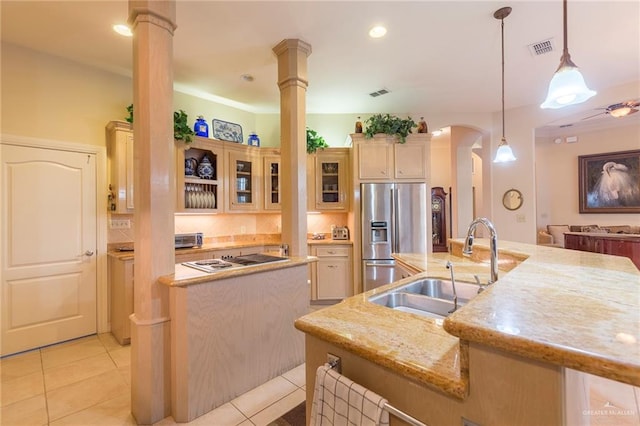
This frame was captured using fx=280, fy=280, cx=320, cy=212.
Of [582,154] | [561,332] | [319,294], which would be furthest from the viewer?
[582,154]

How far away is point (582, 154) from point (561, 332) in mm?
8324

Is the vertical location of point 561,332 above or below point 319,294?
above

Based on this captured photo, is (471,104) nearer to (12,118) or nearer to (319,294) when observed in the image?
(319,294)

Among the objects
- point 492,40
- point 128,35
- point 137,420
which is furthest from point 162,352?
point 492,40

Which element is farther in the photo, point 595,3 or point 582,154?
point 582,154

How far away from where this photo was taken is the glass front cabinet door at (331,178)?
4461mm

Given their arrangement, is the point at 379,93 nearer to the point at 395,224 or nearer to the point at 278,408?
the point at 395,224

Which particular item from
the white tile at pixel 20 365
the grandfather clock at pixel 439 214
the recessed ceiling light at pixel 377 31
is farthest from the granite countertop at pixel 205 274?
the grandfather clock at pixel 439 214

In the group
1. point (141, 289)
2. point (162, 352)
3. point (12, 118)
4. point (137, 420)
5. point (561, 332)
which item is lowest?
point (137, 420)

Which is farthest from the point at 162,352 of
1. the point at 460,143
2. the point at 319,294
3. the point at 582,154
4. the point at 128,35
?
the point at 582,154

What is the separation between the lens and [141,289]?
182 cm

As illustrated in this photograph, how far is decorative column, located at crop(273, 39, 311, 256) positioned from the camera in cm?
271

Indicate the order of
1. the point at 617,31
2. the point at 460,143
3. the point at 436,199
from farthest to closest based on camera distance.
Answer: the point at 436,199 < the point at 460,143 < the point at 617,31

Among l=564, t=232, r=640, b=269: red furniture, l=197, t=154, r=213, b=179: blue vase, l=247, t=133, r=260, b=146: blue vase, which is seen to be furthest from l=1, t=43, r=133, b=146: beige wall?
l=564, t=232, r=640, b=269: red furniture
